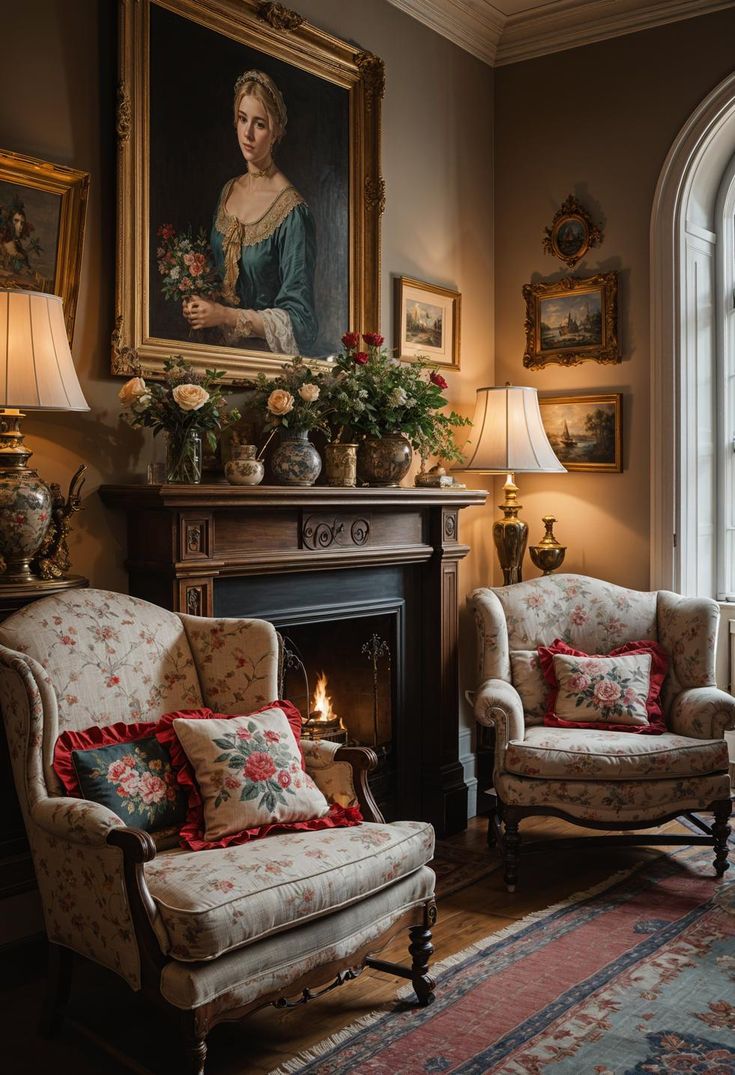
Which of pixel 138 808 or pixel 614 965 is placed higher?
pixel 138 808

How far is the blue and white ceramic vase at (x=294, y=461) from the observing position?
3512 mm

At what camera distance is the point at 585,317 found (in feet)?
15.4

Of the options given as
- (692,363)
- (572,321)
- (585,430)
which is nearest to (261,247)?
(572,321)

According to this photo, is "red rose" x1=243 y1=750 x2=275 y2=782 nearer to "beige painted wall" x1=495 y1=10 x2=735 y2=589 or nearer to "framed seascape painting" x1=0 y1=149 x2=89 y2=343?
"framed seascape painting" x1=0 y1=149 x2=89 y2=343

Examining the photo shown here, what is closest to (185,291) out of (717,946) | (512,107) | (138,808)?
(138,808)

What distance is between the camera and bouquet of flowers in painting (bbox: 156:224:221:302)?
3.33 metres

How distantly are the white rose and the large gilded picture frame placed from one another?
0.74 feet

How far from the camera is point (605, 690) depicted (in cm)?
384

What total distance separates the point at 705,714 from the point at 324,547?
1.49 m

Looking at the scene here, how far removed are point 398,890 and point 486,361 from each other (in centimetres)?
293

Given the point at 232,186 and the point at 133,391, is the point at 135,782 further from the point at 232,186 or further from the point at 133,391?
the point at 232,186

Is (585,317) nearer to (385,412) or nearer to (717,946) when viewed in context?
(385,412)

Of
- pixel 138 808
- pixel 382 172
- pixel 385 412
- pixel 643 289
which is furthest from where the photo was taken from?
pixel 643 289

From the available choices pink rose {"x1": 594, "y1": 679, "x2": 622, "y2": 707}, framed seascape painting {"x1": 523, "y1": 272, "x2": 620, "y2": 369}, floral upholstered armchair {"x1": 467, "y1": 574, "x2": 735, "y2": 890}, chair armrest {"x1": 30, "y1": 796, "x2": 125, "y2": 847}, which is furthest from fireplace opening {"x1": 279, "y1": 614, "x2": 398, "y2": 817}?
framed seascape painting {"x1": 523, "y1": 272, "x2": 620, "y2": 369}
